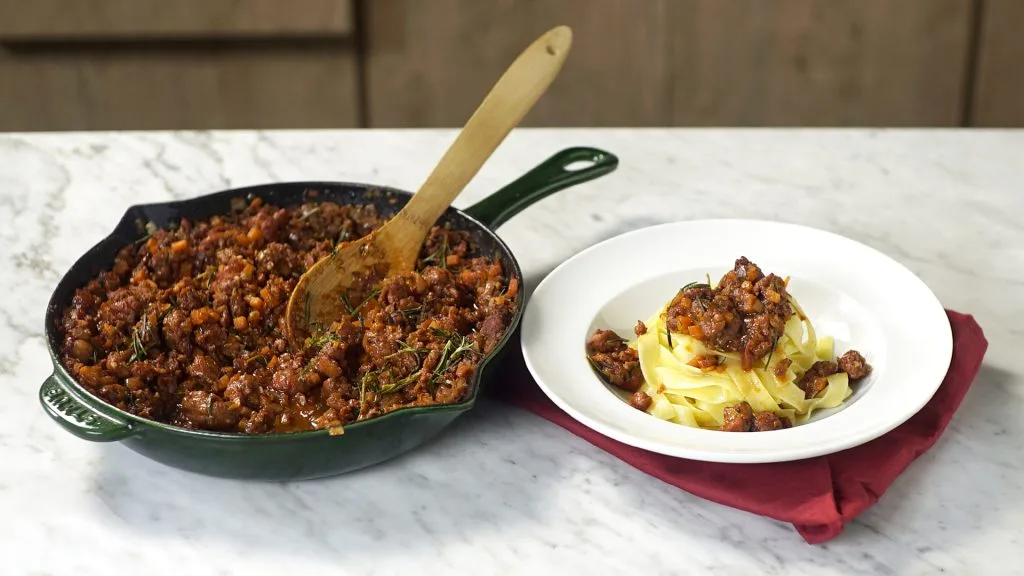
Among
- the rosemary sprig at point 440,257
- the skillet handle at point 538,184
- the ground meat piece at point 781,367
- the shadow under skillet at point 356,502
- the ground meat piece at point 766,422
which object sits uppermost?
the skillet handle at point 538,184

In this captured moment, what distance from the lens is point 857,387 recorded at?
1.99 m

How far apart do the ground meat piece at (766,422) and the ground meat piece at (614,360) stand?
26 centimetres

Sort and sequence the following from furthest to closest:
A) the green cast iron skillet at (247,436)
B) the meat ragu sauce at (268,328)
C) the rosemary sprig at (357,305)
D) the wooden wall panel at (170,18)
A: the wooden wall panel at (170,18) < the rosemary sprig at (357,305) < the meat ragu sauce at (268,328) < the green cast iron skillet at (247,436)

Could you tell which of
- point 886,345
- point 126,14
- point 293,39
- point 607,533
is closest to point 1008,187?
point 886,345

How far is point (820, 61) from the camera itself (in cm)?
460

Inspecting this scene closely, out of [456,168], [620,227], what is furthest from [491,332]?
[620,227]

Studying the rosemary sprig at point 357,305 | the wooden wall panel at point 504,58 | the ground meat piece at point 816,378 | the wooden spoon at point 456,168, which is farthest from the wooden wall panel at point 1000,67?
the rosemary sprig at point 357,305

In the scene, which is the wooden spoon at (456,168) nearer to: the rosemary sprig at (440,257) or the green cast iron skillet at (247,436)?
the rosemary sprig at (440,257)

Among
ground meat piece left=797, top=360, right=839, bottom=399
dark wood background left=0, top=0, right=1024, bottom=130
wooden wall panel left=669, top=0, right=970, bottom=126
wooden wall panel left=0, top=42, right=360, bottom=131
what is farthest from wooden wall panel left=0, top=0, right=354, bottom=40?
ground meat piece left=797, top=360, right=839, bottom=399

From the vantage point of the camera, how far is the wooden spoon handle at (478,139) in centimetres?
224

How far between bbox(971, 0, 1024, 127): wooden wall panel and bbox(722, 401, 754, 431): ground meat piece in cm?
333

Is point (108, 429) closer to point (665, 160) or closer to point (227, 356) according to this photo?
point (227, 356)

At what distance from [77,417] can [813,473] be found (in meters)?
1.21

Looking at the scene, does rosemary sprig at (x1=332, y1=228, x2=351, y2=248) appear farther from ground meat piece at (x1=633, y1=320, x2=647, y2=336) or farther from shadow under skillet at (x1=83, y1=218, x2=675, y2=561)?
ground meat piece at (x1=633, y1=320, x2=647, y2=336)
